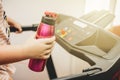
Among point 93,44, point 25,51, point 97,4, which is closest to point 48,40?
point 25,51

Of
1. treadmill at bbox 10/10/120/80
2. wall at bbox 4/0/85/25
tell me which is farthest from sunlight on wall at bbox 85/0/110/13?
treadmill at bbox 10/10/120/80

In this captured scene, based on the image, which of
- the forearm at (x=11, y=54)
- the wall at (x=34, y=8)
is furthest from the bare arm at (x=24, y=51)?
the wall at (x=34, y=8)

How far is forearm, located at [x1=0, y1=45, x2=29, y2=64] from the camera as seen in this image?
0.73 metres

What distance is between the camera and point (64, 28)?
1231 millimetres

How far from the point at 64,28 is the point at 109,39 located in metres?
0.28

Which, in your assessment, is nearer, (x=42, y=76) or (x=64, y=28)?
(x=64, y=28)

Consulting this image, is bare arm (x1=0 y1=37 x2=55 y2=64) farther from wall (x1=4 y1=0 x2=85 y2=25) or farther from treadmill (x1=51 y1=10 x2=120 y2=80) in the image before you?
wall (x1=4 y1=0 x2=85 y2=25)

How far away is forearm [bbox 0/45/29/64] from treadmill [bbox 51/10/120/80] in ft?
0.49

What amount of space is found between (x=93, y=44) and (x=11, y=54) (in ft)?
1.63

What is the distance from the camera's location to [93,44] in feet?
3.63

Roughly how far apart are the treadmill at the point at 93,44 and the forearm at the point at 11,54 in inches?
5.9

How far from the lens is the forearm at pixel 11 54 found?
734 millimetres

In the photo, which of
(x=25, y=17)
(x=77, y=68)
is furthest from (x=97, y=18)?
(x=77, y=68)

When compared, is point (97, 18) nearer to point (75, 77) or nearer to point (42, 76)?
point (75, 77)
